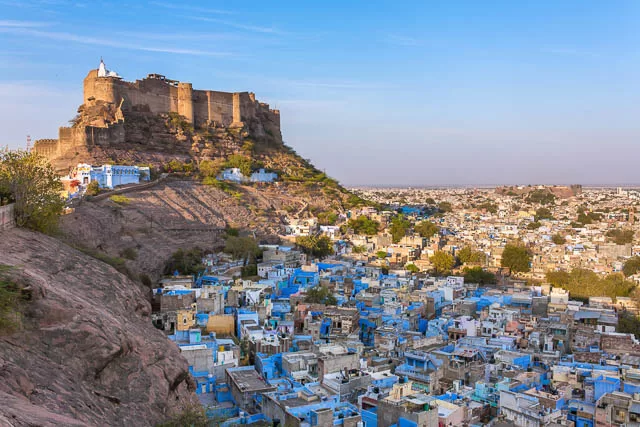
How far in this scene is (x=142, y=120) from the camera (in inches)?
1176

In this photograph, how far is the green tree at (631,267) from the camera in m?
20.0

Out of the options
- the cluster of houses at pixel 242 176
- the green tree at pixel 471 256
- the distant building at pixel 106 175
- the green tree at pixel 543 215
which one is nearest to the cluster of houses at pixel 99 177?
the distant building at pixel 106 175

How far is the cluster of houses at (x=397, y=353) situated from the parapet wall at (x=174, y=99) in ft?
52.0

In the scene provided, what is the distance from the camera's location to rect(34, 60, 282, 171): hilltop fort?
1017 inches

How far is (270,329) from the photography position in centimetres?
1216

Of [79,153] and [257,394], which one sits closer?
[257,394]

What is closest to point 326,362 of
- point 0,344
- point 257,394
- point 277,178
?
point 257,394

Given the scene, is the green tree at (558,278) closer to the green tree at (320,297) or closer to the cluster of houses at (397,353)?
the cluster of houses at (397,353)

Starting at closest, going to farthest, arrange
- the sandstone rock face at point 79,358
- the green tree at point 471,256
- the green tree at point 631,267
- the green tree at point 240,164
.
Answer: the sandstone rock face at point 79,358
the green tree at point 631,267
the green tree at point 471,256
the green tree at point 240,164

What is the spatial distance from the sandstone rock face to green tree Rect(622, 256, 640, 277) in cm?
1839

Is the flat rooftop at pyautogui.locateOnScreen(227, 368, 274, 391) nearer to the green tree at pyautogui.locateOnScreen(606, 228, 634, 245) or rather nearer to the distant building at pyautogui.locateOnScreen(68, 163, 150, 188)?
the distant building at pyautogui.locateOnScreen(68, 163, 150, 188)

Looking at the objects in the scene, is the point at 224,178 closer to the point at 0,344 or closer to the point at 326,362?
the point at 326,362

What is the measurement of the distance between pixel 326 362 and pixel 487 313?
5.85m

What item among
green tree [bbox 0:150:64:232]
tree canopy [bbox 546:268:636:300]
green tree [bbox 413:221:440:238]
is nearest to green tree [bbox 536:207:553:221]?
green tree [bbox 413:221:440:238]
